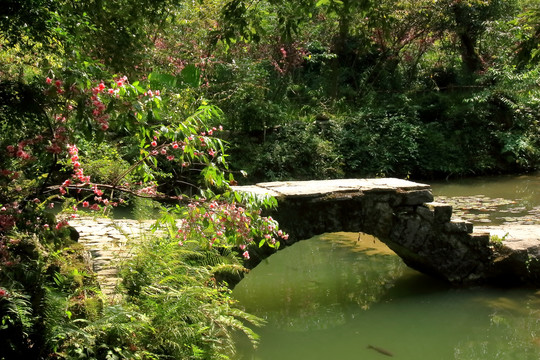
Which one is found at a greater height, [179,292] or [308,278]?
[179,292]

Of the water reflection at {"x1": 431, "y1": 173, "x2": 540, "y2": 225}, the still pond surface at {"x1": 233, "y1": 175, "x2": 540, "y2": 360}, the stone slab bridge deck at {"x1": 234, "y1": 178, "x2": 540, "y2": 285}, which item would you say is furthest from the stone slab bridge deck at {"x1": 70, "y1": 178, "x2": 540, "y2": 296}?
the water reflection at {"x1": 431, "y1": 173, "x2": 540, "y2": 225}

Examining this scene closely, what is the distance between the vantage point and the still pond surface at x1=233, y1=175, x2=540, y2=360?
518 cm

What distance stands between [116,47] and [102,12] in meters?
0.29

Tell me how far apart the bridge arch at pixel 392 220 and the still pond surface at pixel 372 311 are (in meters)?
0.35

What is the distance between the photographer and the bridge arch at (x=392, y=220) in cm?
605

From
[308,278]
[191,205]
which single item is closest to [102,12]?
[191,205]

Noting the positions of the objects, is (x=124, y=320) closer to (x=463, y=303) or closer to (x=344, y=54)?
(x=463, y=303)

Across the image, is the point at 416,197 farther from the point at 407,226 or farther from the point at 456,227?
the point at 456,227

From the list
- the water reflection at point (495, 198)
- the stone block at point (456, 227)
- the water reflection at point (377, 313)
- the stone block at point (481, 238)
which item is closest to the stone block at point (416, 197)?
the stone block at point (456, 227)

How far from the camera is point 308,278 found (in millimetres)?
7301

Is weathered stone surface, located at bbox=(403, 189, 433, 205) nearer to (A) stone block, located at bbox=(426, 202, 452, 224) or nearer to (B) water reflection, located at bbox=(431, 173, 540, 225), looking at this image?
(A) stone block, located at bbox=(426, 202, 452, 224)

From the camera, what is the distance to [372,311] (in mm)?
6168

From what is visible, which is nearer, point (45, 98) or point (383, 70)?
point (45, 98)

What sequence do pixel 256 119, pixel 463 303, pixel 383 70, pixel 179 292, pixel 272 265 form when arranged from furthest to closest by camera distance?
pixel 383 70, pixel 256 119, pixel 272 265, pixel 463 303, pixel 179 292
